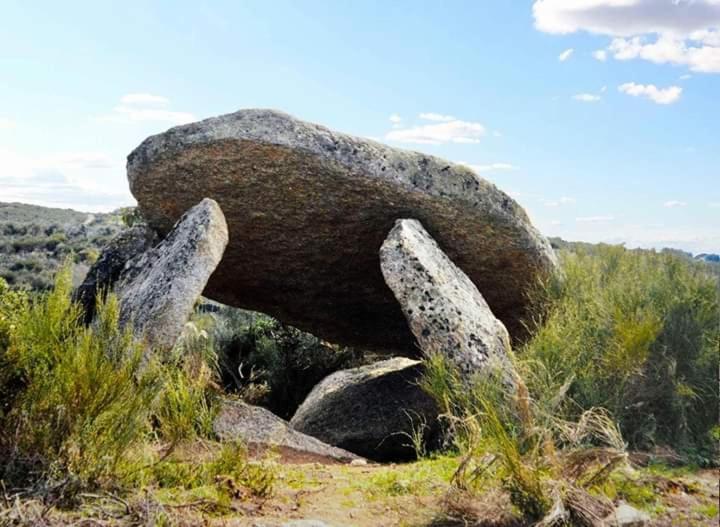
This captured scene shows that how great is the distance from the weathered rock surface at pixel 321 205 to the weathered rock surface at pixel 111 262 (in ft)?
1.10

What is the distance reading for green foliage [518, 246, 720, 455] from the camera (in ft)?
24.6

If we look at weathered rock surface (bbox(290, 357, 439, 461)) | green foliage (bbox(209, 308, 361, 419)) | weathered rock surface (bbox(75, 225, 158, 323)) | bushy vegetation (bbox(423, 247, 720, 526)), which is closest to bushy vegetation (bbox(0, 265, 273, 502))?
bushy vegetation (bbox(423, 247, 720, 526))

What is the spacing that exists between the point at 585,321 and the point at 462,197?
6.74ft

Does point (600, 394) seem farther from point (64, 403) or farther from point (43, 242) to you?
point (43, 242)

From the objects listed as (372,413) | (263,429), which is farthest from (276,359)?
(263,429)

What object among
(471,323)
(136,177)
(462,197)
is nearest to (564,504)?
(471,323)

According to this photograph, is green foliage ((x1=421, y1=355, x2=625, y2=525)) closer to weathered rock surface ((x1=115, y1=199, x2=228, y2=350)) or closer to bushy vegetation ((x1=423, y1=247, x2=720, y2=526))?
bushy vegetation ((x1=423, y1=247, x2=720, y2=526))

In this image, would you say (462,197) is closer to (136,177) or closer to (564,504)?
(136,177)

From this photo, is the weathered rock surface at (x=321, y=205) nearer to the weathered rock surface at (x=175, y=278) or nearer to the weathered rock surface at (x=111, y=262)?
the weathered rock surface at (x=111, y=262)

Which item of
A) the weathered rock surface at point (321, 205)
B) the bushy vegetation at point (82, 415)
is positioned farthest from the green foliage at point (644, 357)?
the bushy vegetation at point (82, 415)

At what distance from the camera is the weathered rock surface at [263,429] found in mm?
9250

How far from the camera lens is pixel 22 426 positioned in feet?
18.3

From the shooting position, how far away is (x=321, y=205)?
942 cm

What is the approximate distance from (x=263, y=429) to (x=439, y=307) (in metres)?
2.92
